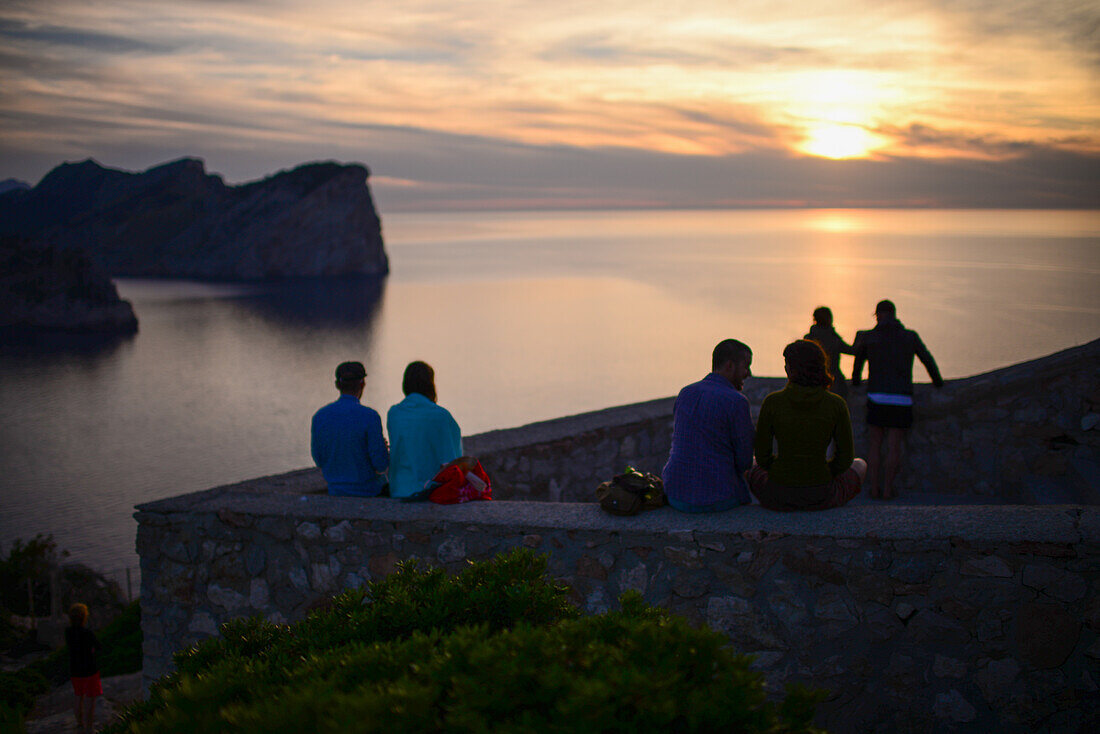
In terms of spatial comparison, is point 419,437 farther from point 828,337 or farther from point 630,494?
point 828,337

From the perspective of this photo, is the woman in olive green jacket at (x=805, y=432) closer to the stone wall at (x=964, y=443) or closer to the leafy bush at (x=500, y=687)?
the leafy bush at (x=500, y=687)

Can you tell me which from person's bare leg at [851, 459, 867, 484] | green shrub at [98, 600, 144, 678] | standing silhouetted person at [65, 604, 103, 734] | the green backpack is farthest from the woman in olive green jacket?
green shrub at [98, 600, 144, 678]

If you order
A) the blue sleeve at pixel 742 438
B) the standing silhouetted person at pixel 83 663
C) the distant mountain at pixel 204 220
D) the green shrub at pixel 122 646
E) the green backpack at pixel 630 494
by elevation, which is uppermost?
the distant mountain at pixel 204 220

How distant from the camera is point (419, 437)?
17.1 feet

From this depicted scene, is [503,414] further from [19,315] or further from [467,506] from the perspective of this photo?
[19,315]

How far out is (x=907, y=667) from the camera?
3.75m

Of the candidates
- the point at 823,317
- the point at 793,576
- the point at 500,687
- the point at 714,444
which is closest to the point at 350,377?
the point at 714,444

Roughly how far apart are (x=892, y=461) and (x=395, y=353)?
62.9 meters

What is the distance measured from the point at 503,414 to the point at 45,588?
2518cm

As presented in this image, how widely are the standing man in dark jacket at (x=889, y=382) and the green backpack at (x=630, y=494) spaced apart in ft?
11.6

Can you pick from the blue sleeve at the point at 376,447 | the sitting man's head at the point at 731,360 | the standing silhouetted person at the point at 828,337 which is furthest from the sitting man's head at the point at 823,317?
the blue sleeve at the point at 376,447

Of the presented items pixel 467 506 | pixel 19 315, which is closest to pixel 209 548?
pixel 467 506

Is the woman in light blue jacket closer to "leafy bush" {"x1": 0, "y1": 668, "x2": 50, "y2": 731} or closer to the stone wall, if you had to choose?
the stone wall

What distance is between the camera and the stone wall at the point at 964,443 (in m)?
6.81
